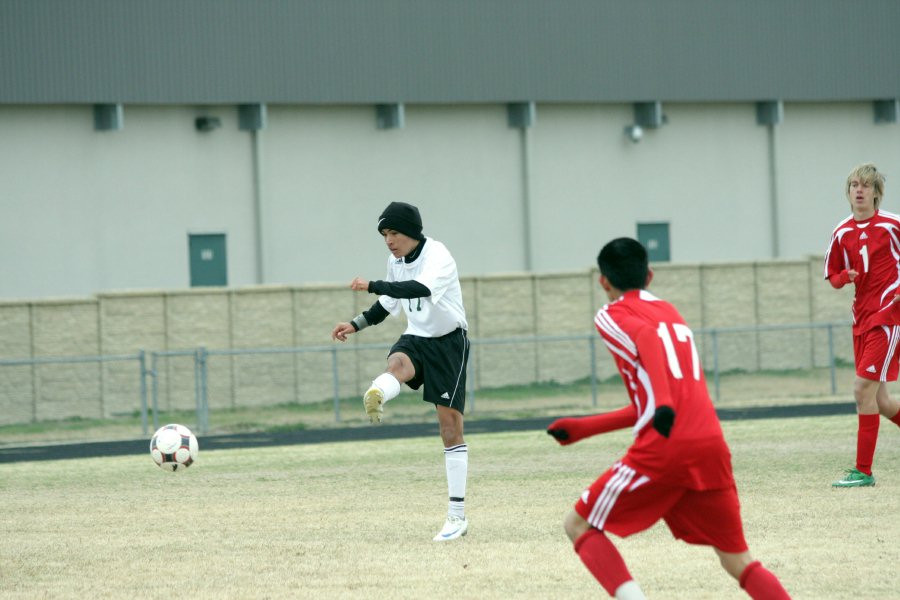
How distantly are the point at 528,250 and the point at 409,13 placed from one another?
18.5ft

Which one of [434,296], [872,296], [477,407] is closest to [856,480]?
[872,296]

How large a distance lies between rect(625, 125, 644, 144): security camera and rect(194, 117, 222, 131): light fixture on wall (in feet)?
30.2

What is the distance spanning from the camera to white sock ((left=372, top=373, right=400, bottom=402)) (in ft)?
31.1

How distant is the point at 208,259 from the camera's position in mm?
28703

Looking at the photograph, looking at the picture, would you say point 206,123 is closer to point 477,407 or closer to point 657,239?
point 477,407

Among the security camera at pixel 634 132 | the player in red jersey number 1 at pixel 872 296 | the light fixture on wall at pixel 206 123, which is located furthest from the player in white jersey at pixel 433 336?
the security camera at pixel 634 132

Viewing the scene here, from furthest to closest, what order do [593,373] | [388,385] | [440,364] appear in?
[593,373] < [440,364] < [388,385]

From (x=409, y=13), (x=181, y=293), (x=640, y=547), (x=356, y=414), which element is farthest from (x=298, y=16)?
(x=640, y=547)

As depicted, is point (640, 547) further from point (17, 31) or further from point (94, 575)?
point (17, 31)

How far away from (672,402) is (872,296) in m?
6.00

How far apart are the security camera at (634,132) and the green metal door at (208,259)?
30.8 feet

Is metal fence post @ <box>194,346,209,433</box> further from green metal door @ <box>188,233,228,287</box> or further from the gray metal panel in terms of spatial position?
the gray metal panel

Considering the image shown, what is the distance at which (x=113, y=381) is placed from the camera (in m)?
23.6

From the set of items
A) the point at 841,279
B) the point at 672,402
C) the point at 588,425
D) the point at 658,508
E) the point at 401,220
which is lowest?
the point at 658,508
